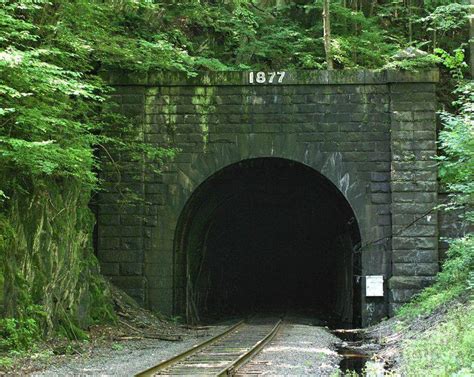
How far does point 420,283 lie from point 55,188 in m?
7.59

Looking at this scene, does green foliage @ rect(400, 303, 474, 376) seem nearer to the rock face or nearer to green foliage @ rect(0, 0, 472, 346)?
green foliage @ rect(0, 0, 472, 346)

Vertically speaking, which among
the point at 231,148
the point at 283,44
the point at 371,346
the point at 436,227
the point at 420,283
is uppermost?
the point at 283,44

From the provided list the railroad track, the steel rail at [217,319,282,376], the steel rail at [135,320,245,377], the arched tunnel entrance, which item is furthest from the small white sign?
the steel rail at [135,320,245,377]

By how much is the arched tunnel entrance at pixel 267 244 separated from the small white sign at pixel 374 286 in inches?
59.7

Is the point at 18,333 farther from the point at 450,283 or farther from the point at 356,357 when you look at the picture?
the point at 450,283

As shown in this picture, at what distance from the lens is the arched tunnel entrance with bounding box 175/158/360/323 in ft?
55.6

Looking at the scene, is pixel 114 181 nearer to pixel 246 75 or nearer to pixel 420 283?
pixel 246 75

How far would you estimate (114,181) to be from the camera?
15.3 metres

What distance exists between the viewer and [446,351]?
7238 mm

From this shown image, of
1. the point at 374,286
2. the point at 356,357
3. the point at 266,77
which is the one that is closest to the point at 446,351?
the point at 356,357

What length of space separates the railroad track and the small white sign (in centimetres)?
210

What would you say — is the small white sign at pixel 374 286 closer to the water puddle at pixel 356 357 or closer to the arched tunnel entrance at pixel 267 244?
the water puddle at pixel 356 357

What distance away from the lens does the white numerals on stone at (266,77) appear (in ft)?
49.8

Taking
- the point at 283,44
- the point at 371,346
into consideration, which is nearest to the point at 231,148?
the point at 283,44
